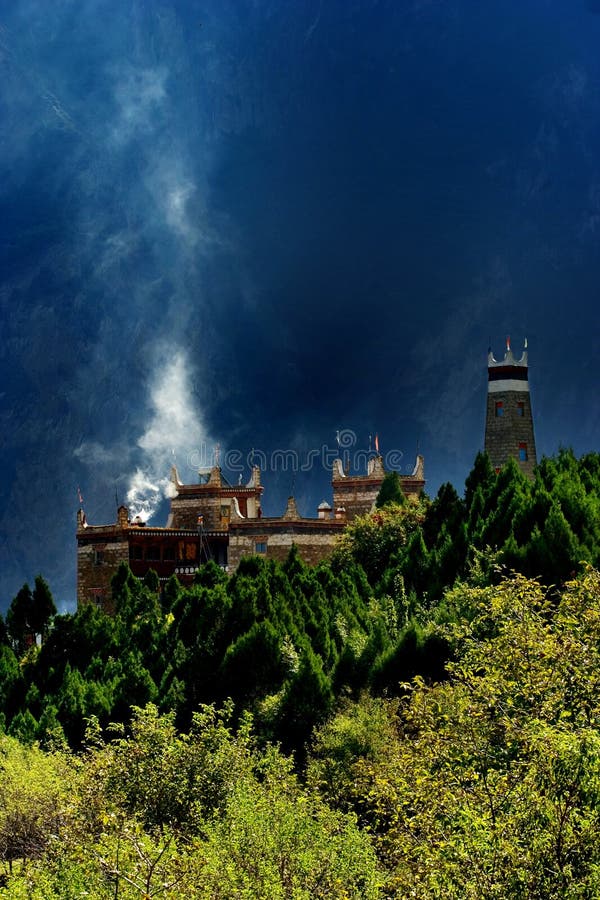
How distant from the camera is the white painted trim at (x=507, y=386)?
85.8m

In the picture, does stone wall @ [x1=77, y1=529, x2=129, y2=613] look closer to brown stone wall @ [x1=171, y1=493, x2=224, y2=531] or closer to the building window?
the building window

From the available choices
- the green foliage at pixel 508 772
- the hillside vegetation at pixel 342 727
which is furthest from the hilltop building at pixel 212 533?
the green foliage at pixel 508 772

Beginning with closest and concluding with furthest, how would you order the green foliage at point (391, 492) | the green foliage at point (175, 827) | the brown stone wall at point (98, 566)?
the green foliage at point (175, 827) → the green foliage at point (391, 492) → the brown stone wall at point (98, 566)

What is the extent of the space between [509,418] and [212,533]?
18.4m

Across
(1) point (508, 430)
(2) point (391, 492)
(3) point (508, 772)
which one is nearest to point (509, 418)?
(1) point (508, 430)

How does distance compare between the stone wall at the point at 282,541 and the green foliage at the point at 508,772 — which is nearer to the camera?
the green foliage at the point at 508,772

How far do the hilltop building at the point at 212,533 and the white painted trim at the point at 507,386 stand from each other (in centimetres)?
650

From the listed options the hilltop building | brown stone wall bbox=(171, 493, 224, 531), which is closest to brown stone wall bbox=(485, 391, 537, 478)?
the hilltop building

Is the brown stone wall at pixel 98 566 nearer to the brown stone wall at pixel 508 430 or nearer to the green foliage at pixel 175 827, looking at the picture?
the brown stone wall at pixel 508 430

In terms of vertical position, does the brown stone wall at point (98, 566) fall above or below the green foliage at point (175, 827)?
above

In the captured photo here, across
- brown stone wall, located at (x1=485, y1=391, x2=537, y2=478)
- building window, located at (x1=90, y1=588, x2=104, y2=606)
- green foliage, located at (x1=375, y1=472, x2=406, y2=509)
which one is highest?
brown stone wall, located at (x1=485, y1=391, x2=537, y2=478)

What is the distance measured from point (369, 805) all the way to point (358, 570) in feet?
95.4

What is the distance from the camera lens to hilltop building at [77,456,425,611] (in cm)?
8094

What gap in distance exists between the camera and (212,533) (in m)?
85.2
